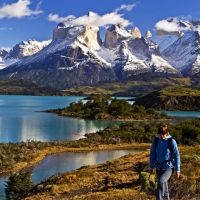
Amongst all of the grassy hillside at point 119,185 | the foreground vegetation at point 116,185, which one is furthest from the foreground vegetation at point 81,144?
the grassy hillside at point 119,185

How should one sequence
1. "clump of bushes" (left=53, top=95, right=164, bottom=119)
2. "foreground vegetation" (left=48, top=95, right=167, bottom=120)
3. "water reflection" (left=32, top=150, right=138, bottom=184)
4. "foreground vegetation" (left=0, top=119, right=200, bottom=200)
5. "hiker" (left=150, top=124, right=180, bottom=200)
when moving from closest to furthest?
"hiker" (left=150, top=124, right=180, bottom=200)
"foreground vegetation" (left=0, top=119, right=200, bottom=200)
"water reflection" (left=32, top=150, right=138, bottom=184)
"foreground vegetation" (left=48, top=95, right=167, bottom=120)
"clump of bushes" (left=53, top=95, right=164, bottom=119)

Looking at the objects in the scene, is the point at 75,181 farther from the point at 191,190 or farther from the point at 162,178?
the point at 162,178

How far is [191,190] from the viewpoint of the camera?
2259cm

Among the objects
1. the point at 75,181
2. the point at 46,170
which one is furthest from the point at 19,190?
the point at 46,170

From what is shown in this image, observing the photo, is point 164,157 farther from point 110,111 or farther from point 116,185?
point 110,111

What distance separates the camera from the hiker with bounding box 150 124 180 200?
55.6 feet

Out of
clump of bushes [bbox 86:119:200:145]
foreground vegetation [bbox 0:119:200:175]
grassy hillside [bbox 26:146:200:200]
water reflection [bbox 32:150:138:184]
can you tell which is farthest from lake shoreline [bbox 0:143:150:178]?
grassy hillside [bbox 26:146:200:200]

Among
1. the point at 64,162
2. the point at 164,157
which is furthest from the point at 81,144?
the point at 164,157

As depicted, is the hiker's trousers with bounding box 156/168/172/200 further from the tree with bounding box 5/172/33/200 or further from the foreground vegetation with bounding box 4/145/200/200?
the tree with bounding box 5/172/33/200

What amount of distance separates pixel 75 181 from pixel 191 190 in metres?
11.4

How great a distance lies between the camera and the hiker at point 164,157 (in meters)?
17.0

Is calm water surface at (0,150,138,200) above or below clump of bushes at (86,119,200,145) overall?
below

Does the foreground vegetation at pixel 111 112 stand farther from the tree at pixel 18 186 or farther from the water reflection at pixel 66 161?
→ the tree at pixel 18 186

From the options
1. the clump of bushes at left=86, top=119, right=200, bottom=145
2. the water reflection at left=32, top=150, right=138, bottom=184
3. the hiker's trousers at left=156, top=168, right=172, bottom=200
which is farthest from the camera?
the clump of bushes at left=86, top=119, right=200, bottom=145
